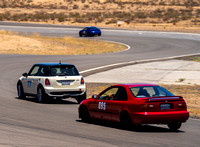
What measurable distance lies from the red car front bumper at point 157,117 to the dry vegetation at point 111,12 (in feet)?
223

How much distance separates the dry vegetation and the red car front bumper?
68.1 meters

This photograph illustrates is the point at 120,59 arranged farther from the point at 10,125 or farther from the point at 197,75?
the point at 10,125

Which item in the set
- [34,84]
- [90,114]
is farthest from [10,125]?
[34,84]

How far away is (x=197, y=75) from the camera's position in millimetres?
30547

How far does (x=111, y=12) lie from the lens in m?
114

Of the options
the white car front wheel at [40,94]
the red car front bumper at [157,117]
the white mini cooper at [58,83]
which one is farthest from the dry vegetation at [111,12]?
the red car front bumper at [157,117]

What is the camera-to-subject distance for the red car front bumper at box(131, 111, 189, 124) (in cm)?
1178

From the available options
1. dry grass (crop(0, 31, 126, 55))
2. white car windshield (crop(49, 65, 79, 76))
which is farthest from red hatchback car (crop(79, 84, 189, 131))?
dry grass (crop(0, 31, 126, 55))

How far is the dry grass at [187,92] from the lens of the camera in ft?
57.9

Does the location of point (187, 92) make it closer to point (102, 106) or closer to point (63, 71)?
point (63, 71)

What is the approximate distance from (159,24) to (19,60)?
179 feet

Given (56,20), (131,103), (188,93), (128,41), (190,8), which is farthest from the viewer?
(190,8)

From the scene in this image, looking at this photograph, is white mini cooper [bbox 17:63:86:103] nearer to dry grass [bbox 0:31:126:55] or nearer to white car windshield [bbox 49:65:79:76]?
white car windshield [bbox 49:65:79:76]

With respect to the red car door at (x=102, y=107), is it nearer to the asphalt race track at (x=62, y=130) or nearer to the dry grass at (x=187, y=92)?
the asphalt race track at (x=62, y=130)
